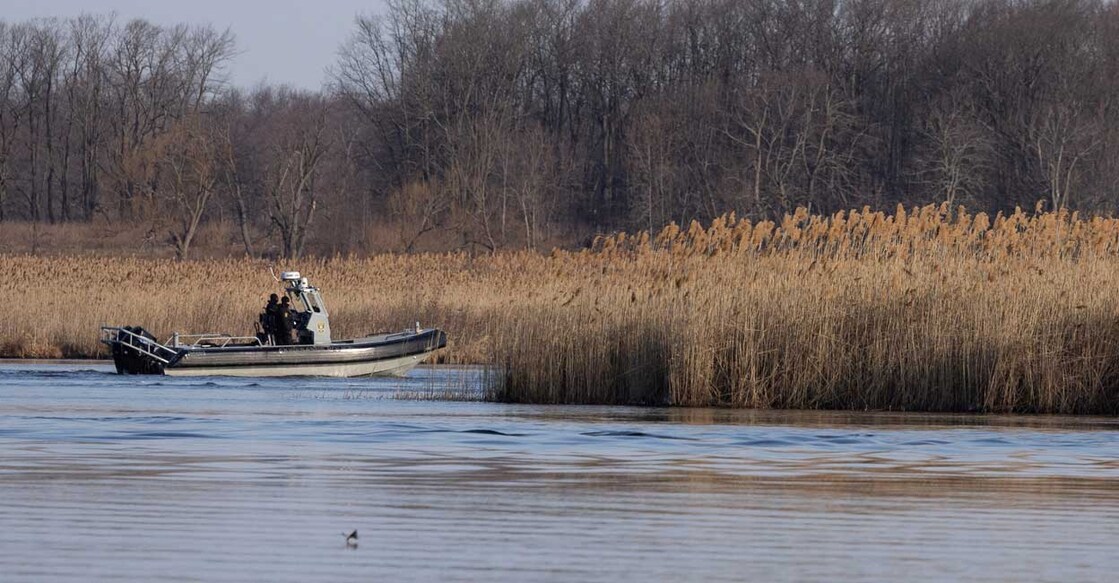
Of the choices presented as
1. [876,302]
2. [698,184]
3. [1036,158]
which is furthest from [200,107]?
[876,302]

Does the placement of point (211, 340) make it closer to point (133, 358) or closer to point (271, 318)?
point (271, 318)

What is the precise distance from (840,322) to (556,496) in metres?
8.66

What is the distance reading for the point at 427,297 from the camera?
3353 centimetres

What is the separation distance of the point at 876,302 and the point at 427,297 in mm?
16045

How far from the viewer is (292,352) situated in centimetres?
A: 2666

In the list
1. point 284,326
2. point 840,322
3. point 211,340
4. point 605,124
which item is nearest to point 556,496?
point 840,322

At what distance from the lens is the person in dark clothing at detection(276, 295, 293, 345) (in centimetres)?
2698

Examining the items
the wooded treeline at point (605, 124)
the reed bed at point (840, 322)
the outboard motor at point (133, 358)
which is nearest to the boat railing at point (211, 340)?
the outboard motor at point (133, 358)

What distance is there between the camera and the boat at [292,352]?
2617cm

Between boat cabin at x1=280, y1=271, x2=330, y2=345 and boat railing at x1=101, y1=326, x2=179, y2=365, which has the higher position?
boat cabin at x1=280, y1=271, x2=330, y2=345

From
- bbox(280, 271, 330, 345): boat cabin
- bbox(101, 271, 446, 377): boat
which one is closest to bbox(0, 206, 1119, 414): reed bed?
bbox(101, 271, 446, 377): boat

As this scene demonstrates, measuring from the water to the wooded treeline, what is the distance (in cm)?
4784

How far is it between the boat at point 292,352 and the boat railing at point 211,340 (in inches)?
1.3

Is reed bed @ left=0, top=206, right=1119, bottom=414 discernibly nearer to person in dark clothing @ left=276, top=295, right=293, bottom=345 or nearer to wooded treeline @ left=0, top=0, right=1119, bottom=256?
person in dark clothing @ left=276, top=295, right=293, bottom=345
